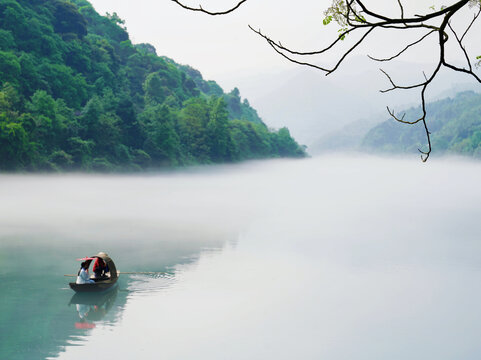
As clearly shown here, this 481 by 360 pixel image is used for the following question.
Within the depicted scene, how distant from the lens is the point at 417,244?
1209 inches

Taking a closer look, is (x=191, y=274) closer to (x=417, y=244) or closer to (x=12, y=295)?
(x=12, y=295)

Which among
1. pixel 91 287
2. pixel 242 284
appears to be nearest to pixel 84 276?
pixel 91 287

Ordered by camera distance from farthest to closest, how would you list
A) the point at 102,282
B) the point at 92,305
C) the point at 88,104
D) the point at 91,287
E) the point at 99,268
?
the point at 88,104, the point at 99,268, the point at 102,282, the point at 91,287, the point at 92,305

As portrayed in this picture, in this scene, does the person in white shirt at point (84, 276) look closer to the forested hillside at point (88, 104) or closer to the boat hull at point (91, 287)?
the boat hull at point (91, 287)

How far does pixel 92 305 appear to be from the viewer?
17.1 metres

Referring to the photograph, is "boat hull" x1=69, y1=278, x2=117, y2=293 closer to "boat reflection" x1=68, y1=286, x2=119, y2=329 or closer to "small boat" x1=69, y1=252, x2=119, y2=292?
"small boat" x1=69, y1=252, x2=119, y2=292

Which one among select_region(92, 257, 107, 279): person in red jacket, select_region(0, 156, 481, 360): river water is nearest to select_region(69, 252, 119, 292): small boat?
select_region(92, 257, 107, 279): person in red jacket

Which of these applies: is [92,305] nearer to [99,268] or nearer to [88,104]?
[99,268]

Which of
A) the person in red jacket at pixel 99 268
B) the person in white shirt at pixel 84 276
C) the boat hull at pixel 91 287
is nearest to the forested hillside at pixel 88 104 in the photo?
the person in red jacket at pixel 99 268

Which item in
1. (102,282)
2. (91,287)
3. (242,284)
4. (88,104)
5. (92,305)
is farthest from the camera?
(88,104)

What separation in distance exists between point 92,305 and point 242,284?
18.7 feet

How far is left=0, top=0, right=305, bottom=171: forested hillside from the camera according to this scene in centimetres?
6222

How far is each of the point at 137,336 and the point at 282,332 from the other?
3.97 meters

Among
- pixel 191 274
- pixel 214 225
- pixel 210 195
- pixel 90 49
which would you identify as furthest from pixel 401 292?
pixel 90 49
